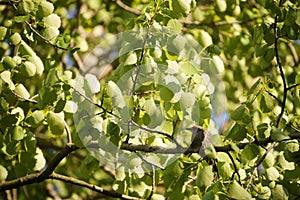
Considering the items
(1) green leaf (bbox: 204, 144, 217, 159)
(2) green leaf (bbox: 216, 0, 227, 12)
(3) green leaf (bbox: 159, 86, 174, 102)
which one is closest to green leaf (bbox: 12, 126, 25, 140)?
(3) green leaf (bbox: 159, 86, 174, 102)

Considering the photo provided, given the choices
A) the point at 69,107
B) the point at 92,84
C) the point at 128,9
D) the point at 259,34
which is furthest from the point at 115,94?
the point at 128,9

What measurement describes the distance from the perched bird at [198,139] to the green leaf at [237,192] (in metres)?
0.13

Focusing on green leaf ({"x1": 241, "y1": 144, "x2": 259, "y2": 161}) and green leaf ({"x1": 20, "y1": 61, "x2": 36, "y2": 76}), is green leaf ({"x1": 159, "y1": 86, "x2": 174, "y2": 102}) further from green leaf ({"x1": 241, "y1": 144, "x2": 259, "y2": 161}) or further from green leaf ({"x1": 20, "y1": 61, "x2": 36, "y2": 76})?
green leaf ({"x1": 20, "y1": 61, "x2": 36, "y2": 76})

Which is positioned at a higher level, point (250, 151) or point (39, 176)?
point (250, 151)

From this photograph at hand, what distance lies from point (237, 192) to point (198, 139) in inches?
6.8

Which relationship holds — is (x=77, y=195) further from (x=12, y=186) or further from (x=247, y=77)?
(x=12, y=186)

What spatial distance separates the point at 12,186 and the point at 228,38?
3.68 ft

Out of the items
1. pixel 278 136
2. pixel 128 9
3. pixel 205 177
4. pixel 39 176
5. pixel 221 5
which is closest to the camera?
pixel 278 136

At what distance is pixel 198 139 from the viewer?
1.34m

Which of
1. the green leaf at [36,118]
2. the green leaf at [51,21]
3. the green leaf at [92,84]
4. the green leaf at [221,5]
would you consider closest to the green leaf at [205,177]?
the green leaf at [92,84]

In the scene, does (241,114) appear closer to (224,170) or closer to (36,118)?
(224,170)

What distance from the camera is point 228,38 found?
2.49 metres

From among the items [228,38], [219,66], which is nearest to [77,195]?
[228,38]

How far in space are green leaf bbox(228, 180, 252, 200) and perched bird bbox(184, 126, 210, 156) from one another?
13 centimetres
